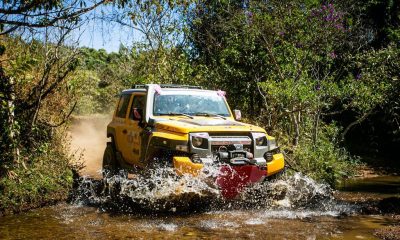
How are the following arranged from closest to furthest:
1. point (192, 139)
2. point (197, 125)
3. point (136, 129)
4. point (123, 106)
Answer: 1. point (192, 139)
2. point (197, 125)
3. point (136, 129)
4. point (123, 106)

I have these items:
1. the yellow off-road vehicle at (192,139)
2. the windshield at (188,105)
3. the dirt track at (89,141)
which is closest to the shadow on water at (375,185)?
the yellow off-road vehicle at (192,139)

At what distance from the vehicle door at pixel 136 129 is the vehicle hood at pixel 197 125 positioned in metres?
0.47

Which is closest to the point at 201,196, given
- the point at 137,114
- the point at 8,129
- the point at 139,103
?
the point at 137,114

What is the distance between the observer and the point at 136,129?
8617 millimetres

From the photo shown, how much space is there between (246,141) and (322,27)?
21.3ft

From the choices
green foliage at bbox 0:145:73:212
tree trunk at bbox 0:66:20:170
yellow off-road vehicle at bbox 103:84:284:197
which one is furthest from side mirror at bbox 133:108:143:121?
tree trunk at bbox 0:66:20:170

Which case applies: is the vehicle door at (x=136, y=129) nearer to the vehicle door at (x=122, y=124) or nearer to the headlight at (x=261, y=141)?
the vehicle door at (x=122, y=124)

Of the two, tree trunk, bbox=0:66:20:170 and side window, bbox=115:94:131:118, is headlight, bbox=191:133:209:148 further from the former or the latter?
tree trunk, bbox=0:66:20:170

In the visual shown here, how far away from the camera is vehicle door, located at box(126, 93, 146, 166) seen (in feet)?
27.2

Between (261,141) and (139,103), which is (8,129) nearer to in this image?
(139,103)

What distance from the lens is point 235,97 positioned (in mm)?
14859

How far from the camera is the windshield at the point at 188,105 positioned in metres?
8.51

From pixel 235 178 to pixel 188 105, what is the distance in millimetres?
2023

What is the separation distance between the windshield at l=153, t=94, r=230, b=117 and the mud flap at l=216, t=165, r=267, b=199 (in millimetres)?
1760
